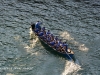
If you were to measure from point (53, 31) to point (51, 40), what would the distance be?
4621 mm

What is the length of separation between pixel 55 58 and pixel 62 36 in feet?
19.6

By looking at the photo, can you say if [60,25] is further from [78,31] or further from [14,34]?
[14,34]

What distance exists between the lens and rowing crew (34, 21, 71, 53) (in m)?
34.2

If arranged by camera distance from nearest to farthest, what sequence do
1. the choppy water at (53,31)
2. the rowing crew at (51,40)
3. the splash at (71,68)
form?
the splash at (71,68) → the choppy water at (53,31) → the rowing crew at (51,40)

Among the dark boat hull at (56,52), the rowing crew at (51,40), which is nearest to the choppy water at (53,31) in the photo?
the dark boat hull at (56,52)

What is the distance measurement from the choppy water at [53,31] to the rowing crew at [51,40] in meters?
1.28

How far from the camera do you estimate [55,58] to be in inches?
1350

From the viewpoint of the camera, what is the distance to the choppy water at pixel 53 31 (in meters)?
32.3

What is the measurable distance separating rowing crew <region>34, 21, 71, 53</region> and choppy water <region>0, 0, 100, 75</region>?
50.3 inches

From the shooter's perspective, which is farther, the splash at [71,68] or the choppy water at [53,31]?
the choppy water at [53,31]

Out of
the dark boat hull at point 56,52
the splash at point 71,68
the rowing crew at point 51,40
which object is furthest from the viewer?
the rowing crew at point 51,40

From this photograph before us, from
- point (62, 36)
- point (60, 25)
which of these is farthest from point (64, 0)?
point (62, 36)

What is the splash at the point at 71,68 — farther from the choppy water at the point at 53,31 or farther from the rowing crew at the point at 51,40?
the rowing crew at the point at 51,40

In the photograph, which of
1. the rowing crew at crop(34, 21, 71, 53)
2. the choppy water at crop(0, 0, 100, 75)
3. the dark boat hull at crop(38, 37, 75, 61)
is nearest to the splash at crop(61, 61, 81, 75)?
the choppy water at crop(0, 0, 100, 75)
